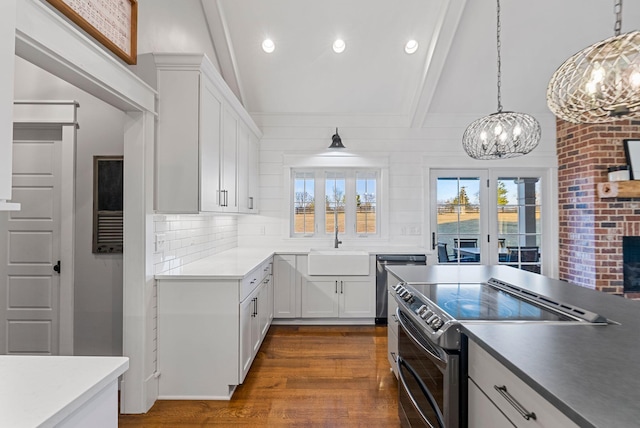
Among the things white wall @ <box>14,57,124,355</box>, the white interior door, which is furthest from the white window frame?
the white interior door

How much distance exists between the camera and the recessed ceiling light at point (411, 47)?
3582 millimetres

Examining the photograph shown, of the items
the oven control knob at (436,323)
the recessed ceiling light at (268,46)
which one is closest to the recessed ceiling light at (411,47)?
the recessed ceiling light at (268,46)

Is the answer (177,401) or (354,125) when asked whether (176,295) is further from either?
(354,125)

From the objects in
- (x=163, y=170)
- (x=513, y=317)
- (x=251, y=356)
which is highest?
(x=163, y=170)

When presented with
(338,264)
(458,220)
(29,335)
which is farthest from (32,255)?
(458,220)

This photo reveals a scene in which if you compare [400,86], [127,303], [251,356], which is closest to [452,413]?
[251,356]

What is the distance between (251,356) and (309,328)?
48.4 inches

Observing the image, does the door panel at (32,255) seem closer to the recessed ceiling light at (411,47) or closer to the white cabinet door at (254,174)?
the white cabinet door at (254,174)

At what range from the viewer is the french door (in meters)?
4.46

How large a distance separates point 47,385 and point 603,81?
2.10 m

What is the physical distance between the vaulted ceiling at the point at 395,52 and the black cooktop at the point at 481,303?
2.68 meters

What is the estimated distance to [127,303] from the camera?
2.24 m

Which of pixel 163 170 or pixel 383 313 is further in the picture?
pixel 383 313

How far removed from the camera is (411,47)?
3629 millimetres
